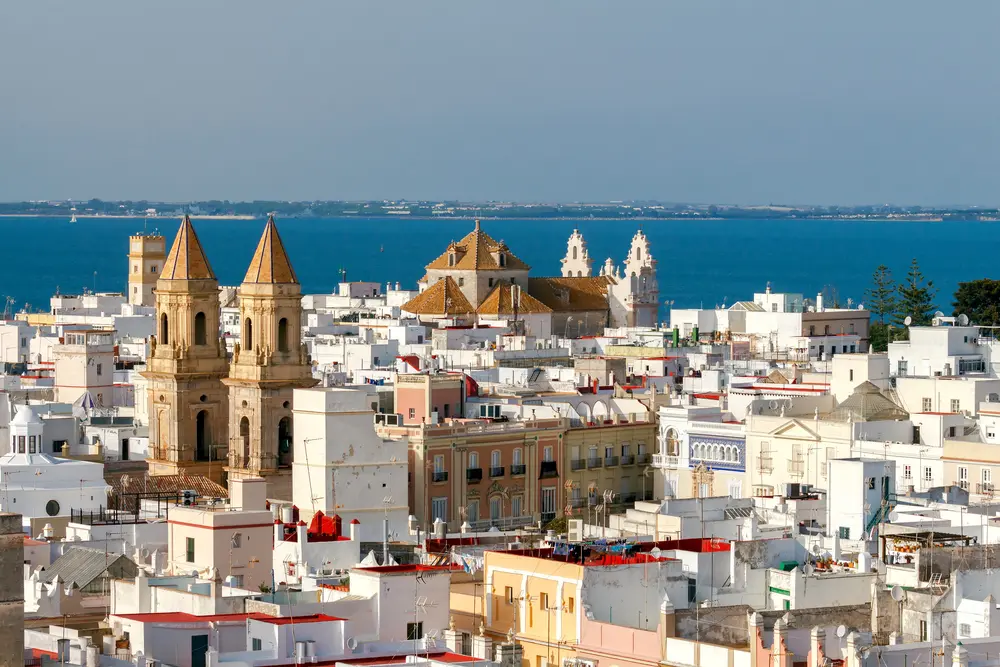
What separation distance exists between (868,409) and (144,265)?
48033 mm

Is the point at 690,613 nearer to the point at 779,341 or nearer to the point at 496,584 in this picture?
the point at 496,584

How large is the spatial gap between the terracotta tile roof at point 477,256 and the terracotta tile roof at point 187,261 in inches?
1344

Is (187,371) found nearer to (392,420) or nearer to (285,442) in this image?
(285,442)

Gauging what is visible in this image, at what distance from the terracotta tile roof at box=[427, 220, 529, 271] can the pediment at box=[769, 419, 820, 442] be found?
33287 mm

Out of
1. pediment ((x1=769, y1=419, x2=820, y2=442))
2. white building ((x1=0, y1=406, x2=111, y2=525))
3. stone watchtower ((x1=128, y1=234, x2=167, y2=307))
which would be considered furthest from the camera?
stone watchtower ((x1=128, y1=234, x2=167, y2=307))

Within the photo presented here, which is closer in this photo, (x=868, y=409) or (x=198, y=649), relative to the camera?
(x=198, y=649)

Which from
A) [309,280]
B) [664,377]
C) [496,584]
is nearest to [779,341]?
[664,377]

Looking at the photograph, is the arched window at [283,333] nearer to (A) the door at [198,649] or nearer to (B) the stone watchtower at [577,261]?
(A) the door at [198,649]

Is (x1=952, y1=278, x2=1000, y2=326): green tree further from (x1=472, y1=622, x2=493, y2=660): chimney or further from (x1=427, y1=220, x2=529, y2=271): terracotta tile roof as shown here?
(x1=472, y1=622, x2=493, y2=660): chimney

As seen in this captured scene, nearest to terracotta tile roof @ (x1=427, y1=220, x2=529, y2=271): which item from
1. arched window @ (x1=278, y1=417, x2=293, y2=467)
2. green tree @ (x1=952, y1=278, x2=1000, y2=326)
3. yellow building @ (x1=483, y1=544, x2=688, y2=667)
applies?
green tree @ (x1=952, y1=278, x2=1000, y2=326)

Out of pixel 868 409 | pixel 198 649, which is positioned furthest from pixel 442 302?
pixel 198 649

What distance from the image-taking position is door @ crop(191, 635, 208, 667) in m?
28.2

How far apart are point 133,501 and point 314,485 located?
10.5 feet

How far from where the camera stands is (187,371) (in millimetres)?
50594
